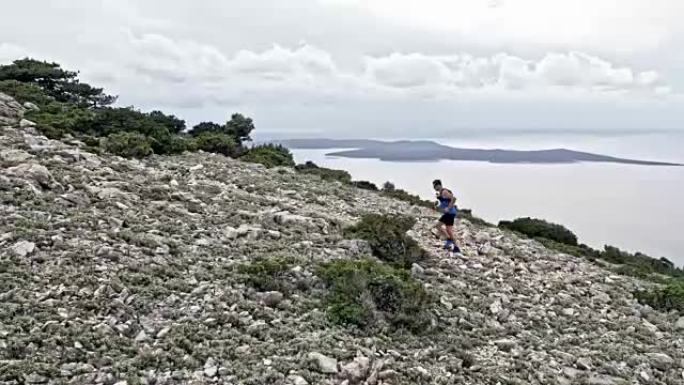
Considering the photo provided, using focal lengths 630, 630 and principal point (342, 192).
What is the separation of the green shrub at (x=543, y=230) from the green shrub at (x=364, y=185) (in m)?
5.40

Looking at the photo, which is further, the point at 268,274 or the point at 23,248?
the point at 268,274

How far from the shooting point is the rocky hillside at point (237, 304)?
23.2ft

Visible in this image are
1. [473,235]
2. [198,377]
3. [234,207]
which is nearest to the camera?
[198,377]

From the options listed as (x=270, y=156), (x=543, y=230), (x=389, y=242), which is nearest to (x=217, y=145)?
(x=270, y=156)

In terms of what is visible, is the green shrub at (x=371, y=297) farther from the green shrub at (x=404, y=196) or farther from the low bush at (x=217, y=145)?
the low bush at (x=217, y=145)

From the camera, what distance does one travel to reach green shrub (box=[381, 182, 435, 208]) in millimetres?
23844

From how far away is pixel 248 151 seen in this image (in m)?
26.3

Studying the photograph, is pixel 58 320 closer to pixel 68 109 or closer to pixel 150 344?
pixel 150 344

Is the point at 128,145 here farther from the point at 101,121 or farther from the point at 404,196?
the point at 404,196

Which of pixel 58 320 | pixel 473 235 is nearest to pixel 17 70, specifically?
pixel 473 235

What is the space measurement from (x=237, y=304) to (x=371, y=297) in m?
2.02

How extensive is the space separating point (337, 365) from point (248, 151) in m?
19.7

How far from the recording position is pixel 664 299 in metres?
12.8

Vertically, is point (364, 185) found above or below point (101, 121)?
below
